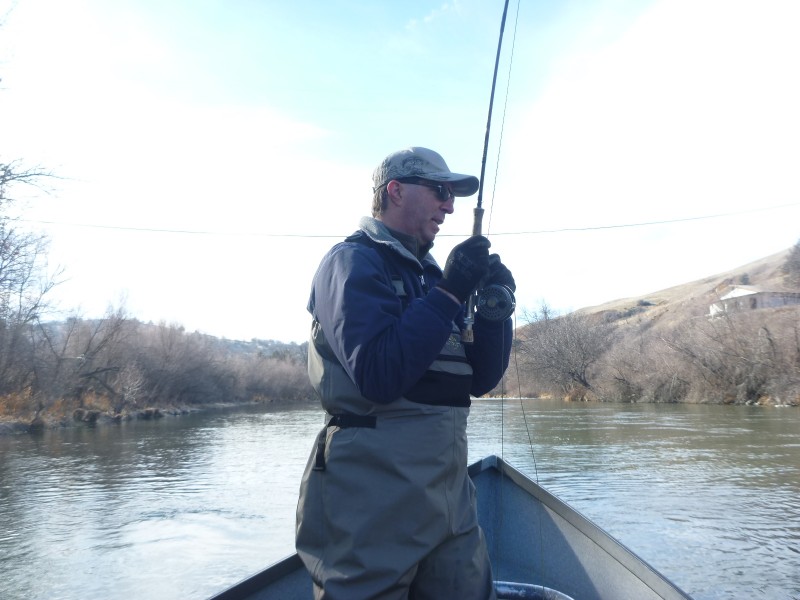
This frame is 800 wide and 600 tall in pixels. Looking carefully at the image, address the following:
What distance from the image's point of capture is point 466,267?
1895mm

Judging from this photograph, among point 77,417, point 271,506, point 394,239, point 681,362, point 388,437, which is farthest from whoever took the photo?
point 681,362

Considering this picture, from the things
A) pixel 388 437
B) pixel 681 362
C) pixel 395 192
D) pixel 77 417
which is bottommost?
pixel 77 417

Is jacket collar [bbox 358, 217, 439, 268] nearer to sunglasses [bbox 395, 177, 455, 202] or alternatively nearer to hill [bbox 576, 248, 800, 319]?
sunglasses [bbox 395, 177, 455, 202]

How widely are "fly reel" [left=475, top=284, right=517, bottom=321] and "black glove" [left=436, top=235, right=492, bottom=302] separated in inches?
10.6

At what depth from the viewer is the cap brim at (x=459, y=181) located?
6.87ft

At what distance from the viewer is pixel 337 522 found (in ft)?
5.71

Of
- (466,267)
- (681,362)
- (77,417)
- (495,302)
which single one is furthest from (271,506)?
(681,362)

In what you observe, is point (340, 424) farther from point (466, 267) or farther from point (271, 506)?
point (271, 506)

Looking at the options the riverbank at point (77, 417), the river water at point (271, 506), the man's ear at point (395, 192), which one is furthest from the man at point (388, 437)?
the riverbank at point (77, 417)

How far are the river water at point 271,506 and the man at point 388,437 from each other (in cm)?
191

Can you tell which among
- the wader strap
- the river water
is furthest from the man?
the river water

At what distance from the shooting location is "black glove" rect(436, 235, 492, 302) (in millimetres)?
1849

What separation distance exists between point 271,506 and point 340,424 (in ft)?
26.8

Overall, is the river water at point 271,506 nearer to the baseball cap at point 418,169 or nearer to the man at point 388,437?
the man at point 388,437
